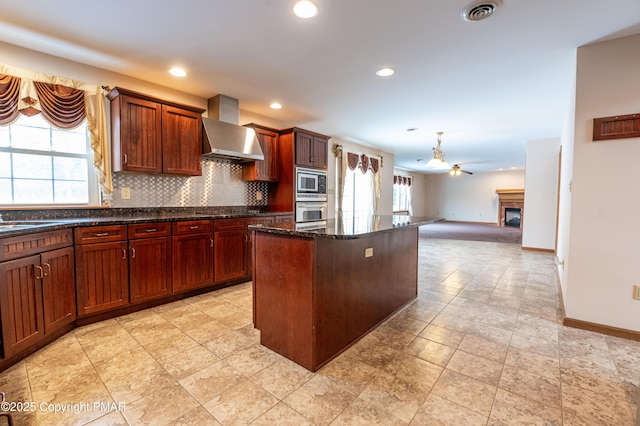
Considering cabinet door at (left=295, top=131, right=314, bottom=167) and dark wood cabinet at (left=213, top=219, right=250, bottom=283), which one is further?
cabinet door at (left=295, top=131, right=314, bottom=167)

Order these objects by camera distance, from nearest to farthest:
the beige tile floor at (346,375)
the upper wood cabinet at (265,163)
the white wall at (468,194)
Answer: the beige tile floor at (346,375) < the upper wood cabinet at (265,163) < the white wall at (468,194)

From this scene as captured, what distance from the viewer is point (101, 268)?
8.31ft

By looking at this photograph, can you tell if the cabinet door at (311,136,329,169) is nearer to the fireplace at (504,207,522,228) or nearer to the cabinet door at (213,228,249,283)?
the cabinet door at (213,228,249,283)

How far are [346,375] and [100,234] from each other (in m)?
2.43

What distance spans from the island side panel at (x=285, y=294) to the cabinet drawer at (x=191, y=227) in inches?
51.1

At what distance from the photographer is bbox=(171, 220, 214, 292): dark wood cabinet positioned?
9.91 ft

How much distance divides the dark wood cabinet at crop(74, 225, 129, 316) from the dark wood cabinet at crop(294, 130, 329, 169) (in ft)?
8.46

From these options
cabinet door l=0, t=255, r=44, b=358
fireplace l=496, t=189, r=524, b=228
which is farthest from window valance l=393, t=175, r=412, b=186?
cabinet door l=0, t=255, r=44, b=358

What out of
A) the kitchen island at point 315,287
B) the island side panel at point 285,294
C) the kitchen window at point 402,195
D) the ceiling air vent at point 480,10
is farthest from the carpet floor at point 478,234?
the island side panel at point 285,294

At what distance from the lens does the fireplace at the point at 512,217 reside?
460 inches

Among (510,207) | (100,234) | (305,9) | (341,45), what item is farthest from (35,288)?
(510,207)

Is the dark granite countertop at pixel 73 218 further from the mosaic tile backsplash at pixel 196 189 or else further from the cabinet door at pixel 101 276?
the cabinet door at pixel 101 276

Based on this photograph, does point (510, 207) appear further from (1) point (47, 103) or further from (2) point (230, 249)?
(1) point (47, 103)

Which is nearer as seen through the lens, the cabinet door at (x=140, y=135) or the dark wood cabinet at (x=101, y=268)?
the dark wood cabinet at (x=101, y=268)
